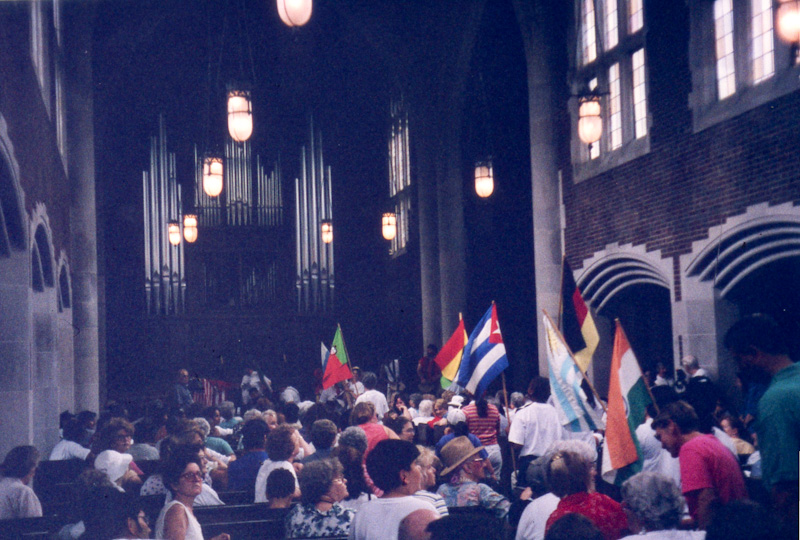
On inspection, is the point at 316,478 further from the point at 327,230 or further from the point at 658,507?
the point at 327,230

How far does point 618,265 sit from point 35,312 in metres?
8.53

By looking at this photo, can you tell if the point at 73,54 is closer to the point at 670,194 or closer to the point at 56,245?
the point at 56,245

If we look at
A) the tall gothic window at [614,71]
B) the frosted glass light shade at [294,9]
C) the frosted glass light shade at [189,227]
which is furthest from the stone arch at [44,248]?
the frosted glass light shade at [189,227]

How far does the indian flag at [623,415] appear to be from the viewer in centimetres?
512

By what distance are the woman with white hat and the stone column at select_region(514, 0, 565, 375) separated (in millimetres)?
10501

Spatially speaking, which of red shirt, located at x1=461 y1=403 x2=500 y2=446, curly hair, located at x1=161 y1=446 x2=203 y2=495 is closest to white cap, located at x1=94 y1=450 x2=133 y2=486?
curly hair, located at x1=161 y1=446 x2=203 y2=495

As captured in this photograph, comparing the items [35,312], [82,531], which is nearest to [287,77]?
[35,312]

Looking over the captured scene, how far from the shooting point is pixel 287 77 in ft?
88.0

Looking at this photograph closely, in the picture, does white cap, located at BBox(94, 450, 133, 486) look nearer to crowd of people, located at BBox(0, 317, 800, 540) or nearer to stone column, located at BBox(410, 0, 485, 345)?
crowd of people, located at BBox(0, 317, 800, 540)

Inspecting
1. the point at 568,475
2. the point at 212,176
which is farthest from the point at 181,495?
the point at 212,176

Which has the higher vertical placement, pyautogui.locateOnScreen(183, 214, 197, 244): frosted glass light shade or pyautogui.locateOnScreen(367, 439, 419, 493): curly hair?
pyautogui.locateOnScreen(183, 214, 197, 244): frosted glass light shade

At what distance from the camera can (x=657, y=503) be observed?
3918 millimetres

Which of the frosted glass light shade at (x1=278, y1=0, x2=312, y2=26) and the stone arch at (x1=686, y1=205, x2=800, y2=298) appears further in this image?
the stone arch at (x1=686, y1=205, x2=800, y2=298)

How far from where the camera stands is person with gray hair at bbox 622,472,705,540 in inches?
154
